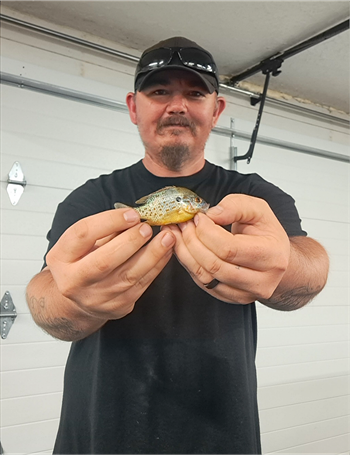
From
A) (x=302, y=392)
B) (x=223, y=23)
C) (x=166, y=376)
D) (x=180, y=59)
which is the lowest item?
(x=302, y=392)

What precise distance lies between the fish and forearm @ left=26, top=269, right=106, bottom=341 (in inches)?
14.9

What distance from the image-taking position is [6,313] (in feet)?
8.61

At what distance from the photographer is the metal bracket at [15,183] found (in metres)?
2.71

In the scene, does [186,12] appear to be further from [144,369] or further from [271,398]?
[271,398]

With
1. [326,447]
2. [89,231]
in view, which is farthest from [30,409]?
[326,447]

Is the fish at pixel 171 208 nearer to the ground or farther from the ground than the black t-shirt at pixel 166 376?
farther from the ground

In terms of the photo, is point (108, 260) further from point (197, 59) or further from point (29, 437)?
point (29, 437)

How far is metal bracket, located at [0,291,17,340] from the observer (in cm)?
262

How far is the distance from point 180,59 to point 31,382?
8.24 ft

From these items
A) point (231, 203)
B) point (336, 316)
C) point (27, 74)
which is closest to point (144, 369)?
point (231, 203)

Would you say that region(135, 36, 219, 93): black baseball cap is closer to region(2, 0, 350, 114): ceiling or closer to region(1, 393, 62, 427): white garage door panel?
region(2, 0, 350, 114): ceiling

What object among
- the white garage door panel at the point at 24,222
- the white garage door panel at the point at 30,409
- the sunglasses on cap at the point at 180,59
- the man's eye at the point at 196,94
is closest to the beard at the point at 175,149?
the man's eye at the point at 196,94

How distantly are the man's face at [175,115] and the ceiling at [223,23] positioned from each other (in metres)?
1.37

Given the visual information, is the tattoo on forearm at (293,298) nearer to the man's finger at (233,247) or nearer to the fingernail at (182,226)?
the man's finger at (233,247)
